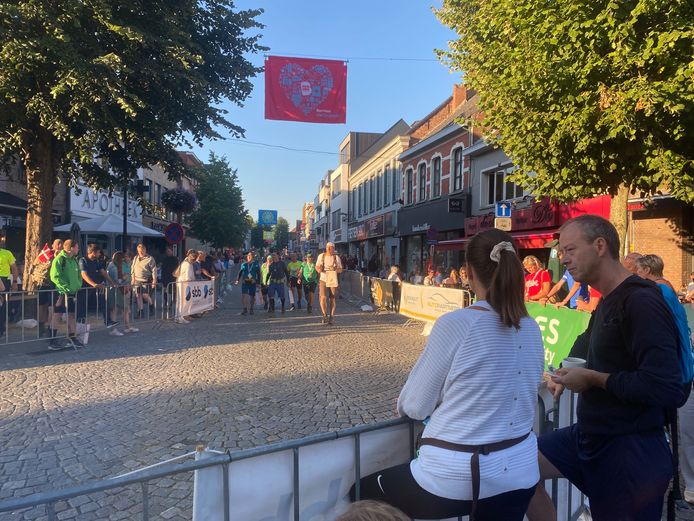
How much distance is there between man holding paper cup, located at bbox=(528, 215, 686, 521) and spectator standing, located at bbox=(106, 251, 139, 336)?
977 centimetres

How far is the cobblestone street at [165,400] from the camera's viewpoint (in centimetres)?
371

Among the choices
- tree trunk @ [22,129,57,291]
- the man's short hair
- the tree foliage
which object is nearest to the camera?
the man's short hair

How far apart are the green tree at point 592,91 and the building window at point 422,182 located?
1624 cm

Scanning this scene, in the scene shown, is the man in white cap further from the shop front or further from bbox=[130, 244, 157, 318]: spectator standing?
the shop front

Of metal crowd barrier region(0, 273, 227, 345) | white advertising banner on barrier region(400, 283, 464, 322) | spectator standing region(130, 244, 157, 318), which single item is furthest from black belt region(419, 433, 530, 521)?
spectator standing region(130, 244, 157, 318)

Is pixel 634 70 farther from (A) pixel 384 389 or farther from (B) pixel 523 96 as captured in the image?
(A) pixel 384 389

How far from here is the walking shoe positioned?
27.0 feet

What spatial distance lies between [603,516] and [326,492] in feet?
3.56

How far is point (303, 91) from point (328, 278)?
430 centimetres

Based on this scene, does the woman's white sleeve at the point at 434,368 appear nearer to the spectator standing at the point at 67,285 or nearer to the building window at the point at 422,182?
the spectator standing at the point at 67,285

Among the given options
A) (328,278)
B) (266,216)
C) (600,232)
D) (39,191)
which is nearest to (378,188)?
(266,216)

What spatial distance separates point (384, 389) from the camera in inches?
243

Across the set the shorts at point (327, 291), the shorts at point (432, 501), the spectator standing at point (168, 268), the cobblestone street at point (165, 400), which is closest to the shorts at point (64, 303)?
the cobblestone street at point (165, 400)

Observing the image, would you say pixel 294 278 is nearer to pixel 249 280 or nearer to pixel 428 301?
pixel 249 280
